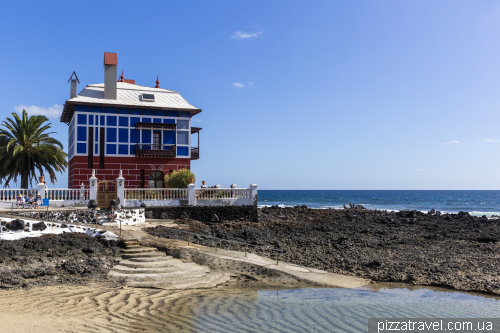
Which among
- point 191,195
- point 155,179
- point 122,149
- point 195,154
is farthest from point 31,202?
point 195,154

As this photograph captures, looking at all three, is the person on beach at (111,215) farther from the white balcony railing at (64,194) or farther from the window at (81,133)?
the window at (81,133)

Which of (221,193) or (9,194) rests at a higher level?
(9,194)

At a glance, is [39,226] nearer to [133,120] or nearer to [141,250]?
[141,250]

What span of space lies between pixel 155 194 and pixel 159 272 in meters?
12.9

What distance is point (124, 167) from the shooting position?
3084 centimetres

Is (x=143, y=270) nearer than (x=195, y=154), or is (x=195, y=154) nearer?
(x=143, y=270)

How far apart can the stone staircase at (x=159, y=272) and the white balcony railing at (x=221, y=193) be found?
11791 millimetres

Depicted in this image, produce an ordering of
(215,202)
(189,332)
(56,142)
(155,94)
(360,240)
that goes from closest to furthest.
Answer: (189,332) → (360,240) → (215,202) → (56,142) → (155,94)

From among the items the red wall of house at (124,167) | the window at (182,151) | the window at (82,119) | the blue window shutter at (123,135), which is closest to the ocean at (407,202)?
the window at (182,151)

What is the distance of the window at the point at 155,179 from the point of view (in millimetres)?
31859

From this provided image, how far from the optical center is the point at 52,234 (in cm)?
1559

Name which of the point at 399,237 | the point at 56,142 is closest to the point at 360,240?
the point at 399,237

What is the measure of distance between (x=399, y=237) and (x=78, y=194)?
20.7m

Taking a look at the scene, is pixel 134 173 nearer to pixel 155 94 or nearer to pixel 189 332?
pixel 155 94
